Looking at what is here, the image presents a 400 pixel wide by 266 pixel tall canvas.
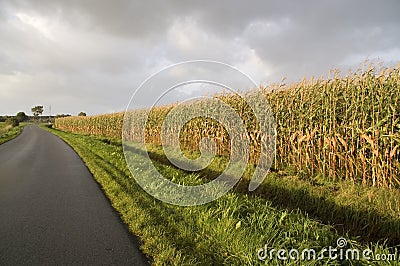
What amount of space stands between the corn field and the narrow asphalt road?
219 inches

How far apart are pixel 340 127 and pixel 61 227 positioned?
268 inches

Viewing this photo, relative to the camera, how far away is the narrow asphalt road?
3424 mm

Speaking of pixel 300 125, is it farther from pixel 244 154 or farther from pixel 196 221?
pixel 196 221

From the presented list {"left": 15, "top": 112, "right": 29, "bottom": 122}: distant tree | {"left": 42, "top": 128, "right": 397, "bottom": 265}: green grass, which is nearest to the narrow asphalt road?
{"left": 42, "top": 128, "right": 397, "bottom": 265}: green grass

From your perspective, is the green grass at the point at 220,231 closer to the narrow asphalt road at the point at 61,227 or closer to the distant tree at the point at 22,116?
the narrow asphalt road at the point at 61,227

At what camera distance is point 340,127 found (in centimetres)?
711

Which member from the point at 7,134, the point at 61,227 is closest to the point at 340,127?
the point at 61,227

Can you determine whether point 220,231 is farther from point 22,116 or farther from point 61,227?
point 22,116

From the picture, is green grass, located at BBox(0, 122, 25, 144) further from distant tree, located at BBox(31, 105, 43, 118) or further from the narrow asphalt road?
distant tree, located at BBox(31, 105, 43, 118)

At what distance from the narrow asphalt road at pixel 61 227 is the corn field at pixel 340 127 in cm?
555

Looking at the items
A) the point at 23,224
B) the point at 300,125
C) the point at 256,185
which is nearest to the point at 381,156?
the point at 300,125

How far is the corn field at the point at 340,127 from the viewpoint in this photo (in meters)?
6.15

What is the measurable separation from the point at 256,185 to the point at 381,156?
119 inches

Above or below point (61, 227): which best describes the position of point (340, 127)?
above
